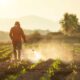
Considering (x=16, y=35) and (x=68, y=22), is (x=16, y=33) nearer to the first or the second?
(x=16, y=35)

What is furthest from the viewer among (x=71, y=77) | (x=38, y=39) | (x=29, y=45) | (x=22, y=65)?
(x=38, y=39)

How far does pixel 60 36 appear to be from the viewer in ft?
110

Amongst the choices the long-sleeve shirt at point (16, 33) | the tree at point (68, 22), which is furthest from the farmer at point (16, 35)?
the tree at point (68, 22)

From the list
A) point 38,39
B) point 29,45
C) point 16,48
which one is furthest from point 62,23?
point 16,48

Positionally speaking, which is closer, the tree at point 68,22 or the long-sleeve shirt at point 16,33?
the long-sleeve shirt at point 16,33

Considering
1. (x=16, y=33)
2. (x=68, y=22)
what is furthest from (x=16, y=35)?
(x=68, y=22)

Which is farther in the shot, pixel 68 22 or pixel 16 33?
pixel 68 22

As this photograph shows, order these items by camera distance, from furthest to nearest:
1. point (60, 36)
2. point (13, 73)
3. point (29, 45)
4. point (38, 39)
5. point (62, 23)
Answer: point (62, 23) < point (60, 36) < point (38, 39) < point (29, 45) < point (13, 73)

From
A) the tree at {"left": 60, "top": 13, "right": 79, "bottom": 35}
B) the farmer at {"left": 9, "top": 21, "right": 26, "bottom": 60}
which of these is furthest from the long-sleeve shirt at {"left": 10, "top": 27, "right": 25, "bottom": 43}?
the tree at {"left": 60, "top": 13, "right": 79, "bottom": 35}

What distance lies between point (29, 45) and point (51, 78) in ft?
Result: 55.0

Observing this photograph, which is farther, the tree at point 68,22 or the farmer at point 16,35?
the tree at point 68,22

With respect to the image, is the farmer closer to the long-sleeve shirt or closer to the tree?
the long-sleeve shirt

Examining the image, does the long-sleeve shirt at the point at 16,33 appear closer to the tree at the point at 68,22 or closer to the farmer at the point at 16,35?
the farmer at the point at 16,35

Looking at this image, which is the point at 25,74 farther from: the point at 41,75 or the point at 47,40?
the point at 47,40
